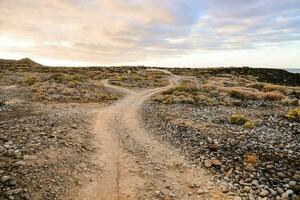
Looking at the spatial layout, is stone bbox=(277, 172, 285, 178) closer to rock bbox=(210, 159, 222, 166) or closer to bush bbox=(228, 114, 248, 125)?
rock bbox=(210, 159, 222, 166)

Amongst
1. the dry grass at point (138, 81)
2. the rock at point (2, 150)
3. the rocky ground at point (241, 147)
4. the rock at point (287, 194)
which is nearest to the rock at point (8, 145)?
the rock at point (2, 150)

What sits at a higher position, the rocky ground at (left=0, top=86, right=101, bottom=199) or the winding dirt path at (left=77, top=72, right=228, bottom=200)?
the rocky ground at (left=0, top=86, right=101, bottom=199)

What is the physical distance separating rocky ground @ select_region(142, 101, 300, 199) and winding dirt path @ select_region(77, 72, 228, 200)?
780 mm

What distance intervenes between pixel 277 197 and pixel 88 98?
23.4 m

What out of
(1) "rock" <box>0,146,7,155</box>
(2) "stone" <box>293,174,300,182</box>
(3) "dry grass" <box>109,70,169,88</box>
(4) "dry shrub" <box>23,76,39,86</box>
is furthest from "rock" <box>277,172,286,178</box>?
(4) "dry shrub" <box>23,76,39,86</box>

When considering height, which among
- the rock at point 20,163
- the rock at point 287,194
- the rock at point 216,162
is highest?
the rock at point 20,163

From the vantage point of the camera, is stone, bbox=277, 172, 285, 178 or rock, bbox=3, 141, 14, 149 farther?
rock, bbox=3, 141, 14, 149

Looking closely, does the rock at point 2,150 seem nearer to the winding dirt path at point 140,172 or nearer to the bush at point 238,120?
the winding dirt path at point 140,172

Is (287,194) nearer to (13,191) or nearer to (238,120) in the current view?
(13,191)

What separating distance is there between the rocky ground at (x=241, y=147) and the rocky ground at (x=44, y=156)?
468 centimetres

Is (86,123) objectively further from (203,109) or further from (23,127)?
(203,109)

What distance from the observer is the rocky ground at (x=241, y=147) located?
10.3m

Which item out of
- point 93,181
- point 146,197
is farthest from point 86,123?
point 146,197

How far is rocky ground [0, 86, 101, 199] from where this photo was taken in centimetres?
929
